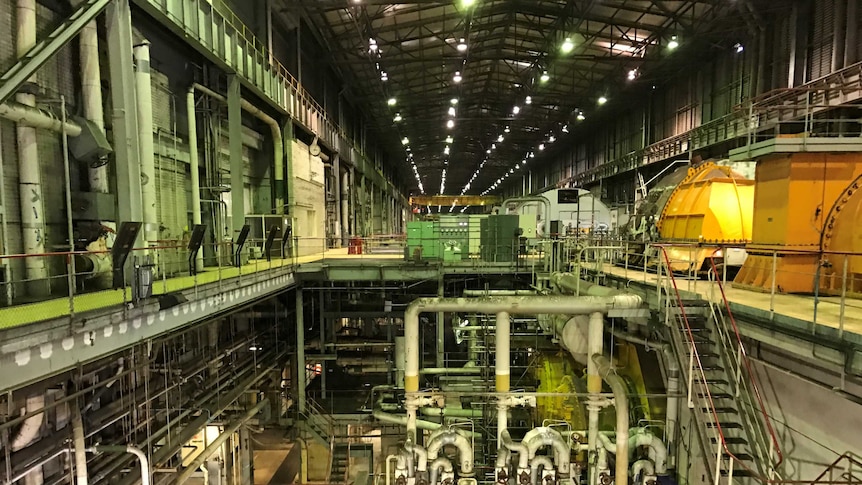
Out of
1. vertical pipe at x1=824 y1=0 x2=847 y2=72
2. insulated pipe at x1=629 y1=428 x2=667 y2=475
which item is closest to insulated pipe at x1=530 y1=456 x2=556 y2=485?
insulated pipe at x1=629 y1=428 x2=667 y2=475

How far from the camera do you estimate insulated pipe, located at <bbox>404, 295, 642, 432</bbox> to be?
→ 718cm

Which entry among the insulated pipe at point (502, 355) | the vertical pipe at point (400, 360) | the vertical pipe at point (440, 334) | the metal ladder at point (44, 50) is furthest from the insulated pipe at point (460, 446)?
the metal ladder at point (44, 50)

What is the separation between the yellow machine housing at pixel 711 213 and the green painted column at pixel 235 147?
11688mm

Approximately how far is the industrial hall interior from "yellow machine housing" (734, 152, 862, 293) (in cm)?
4

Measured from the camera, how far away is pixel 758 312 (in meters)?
5.50

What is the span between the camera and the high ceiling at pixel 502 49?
1648 centimetres

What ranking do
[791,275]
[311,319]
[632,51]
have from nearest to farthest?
1. [791,275]
2. [311,319]
3. [632,51]

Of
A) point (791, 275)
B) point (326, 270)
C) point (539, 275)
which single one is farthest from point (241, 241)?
point (791, 275)

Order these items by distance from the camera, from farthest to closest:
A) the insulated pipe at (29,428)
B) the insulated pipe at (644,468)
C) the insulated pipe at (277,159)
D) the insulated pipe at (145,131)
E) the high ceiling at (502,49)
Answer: the high ceiling at (502,49)
the insulated pipe at (277,159)
the insulated pipe at (145,131)
the insulated pipe at (644,468)
the insulated pipe at (29,428)

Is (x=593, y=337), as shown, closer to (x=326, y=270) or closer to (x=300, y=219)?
→ (x=326, y=270)

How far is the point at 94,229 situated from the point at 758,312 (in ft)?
35.0

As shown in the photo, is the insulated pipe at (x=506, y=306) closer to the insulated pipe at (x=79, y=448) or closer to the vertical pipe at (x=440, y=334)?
the insulated pipe at (x=79, y=448)

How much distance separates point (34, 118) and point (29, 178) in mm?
943

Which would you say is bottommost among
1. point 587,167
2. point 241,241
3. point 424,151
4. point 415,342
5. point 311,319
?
point 311,319
